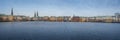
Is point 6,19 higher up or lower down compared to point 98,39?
higher up

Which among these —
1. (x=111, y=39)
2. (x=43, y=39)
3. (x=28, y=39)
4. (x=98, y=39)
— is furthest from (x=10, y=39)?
(x=111, y=39)

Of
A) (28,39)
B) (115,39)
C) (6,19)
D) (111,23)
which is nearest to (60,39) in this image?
(28,39)

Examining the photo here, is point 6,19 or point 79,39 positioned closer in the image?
point 79,39

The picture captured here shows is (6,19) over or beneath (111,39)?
over

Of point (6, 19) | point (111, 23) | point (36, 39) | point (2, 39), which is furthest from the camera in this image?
point (111, 23)

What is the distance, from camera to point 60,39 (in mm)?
8195

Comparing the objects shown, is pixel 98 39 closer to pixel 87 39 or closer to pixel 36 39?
pixel 87 39

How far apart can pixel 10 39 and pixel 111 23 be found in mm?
25017

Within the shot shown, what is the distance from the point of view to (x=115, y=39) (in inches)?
337

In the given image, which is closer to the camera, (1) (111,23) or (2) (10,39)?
(2) (10,39)

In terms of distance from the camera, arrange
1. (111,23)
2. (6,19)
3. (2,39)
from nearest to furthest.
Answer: (2,39), (6,19), (111,23)

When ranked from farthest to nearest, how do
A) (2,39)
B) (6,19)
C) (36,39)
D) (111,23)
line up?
(111,23) < (6,19) < (36,39) < (2,39)

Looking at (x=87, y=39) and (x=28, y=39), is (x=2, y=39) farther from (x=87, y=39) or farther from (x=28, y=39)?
(x=87, y=39)

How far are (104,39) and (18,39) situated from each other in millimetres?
4132
